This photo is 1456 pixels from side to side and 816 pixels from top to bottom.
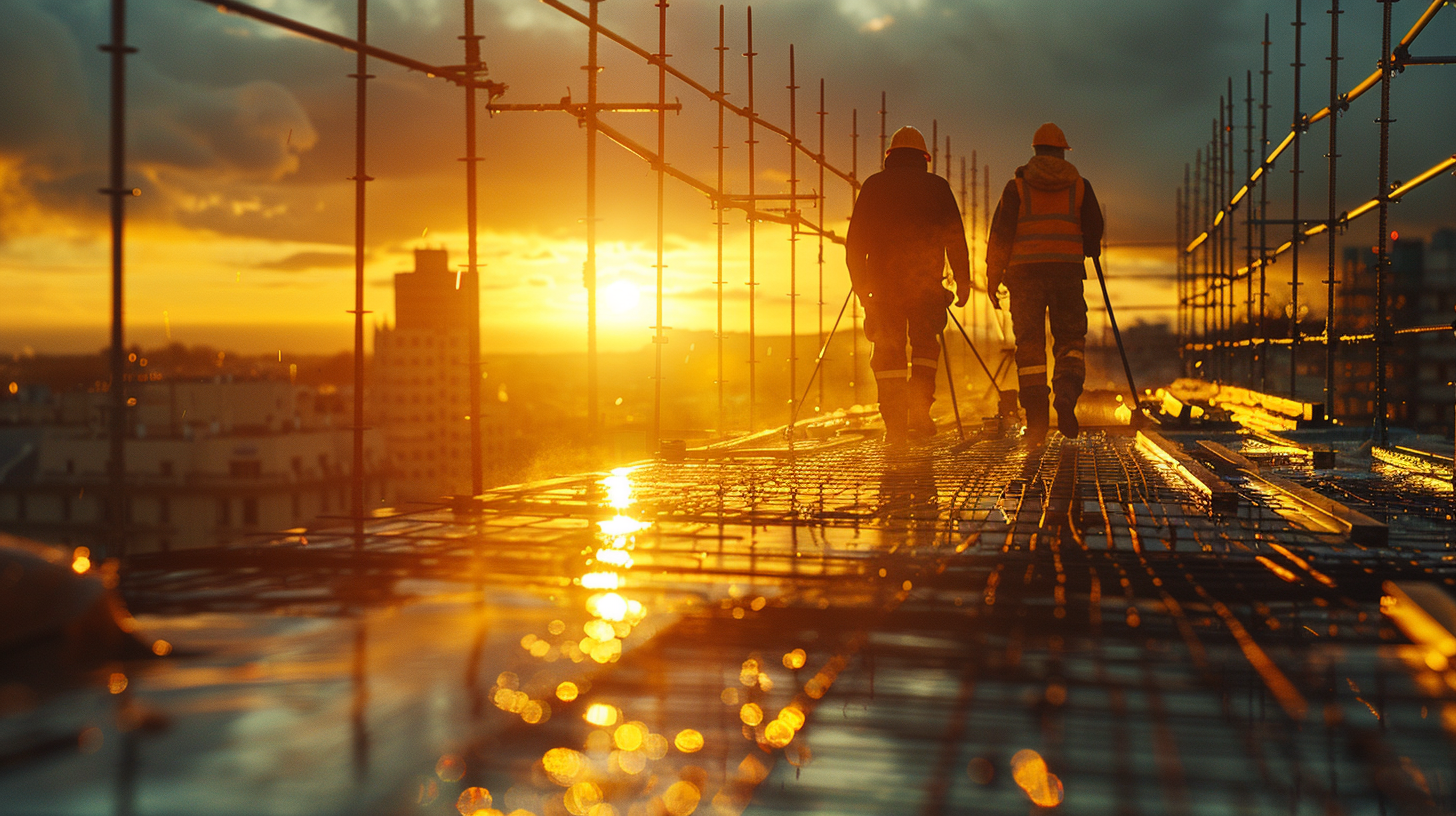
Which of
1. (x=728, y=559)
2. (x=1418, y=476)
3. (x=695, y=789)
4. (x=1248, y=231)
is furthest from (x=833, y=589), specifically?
(x=1248, y=231)

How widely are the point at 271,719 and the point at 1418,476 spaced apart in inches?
242

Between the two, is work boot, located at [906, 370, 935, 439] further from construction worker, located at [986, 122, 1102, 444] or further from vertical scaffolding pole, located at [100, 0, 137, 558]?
vertical scaffolding pole, located at [100, 0, 137, 558]

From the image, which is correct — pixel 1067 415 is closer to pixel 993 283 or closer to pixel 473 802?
pixel 993 283

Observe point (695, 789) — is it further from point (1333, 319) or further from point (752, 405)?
point (752, 405)

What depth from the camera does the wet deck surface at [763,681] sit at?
140cm

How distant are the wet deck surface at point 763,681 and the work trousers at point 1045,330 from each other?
367 centimetres

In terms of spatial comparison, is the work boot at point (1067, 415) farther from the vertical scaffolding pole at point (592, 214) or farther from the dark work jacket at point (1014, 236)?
the vertical scaffolding pole at point (592, 214)

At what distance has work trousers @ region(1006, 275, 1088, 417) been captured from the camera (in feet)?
24.6

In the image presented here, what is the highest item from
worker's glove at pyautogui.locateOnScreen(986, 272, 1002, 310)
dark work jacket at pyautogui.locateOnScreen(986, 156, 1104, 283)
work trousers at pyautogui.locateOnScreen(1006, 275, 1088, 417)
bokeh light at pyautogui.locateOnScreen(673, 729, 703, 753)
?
dark work jacket at pyautogui.locateOnScreen(986, 156, 1104, 283)

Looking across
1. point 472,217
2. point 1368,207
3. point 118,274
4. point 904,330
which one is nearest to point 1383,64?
point 1368,207

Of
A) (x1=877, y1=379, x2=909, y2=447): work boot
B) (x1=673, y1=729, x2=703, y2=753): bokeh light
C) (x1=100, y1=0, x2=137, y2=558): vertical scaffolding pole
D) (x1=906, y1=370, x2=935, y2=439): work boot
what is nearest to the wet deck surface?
(x1=673, y1=729, x2=703, y2=753): bokeh light

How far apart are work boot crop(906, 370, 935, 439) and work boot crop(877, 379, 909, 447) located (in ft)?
0.34

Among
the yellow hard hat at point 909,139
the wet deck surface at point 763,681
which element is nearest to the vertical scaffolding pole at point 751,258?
the yellow hard hat at point 909,139

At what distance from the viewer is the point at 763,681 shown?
6.29ft
